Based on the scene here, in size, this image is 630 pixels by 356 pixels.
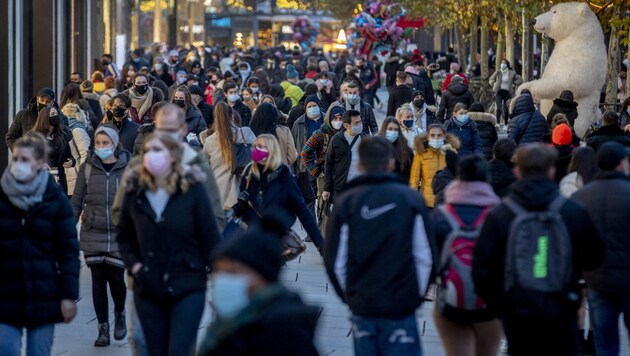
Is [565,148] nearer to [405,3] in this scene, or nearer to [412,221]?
[412,221]

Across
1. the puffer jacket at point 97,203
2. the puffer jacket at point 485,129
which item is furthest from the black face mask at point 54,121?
the puffer jacket at point 485,129

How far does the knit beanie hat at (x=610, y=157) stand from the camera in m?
7.89

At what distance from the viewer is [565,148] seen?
39.6 feet

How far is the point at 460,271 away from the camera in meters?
7.21

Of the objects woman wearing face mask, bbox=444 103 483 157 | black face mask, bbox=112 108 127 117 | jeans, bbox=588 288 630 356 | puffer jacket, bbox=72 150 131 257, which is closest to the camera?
jeans, bbox=588 288 630 356

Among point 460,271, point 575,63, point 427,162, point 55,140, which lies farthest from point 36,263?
point 575,63

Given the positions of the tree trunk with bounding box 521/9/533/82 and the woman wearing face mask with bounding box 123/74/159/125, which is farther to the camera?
the tree trunk with bounding box 521/9/533/82

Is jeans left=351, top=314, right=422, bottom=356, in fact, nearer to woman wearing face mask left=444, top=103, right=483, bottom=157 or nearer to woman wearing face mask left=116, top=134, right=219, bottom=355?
woman wearing face mask left=116, top=134, right=219, bottom=355

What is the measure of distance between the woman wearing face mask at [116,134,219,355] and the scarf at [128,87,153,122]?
30.8 ft

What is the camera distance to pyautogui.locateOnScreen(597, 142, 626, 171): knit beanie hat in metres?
7.89

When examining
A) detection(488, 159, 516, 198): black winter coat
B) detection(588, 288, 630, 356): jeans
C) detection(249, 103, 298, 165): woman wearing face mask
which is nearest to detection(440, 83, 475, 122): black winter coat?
detection(249, 103, 298, 165): woman wearing face mask

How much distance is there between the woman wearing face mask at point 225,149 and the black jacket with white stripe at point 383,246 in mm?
4816

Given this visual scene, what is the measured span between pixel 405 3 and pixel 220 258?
126 ft

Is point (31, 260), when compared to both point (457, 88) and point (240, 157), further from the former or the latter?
point (457, 88)
